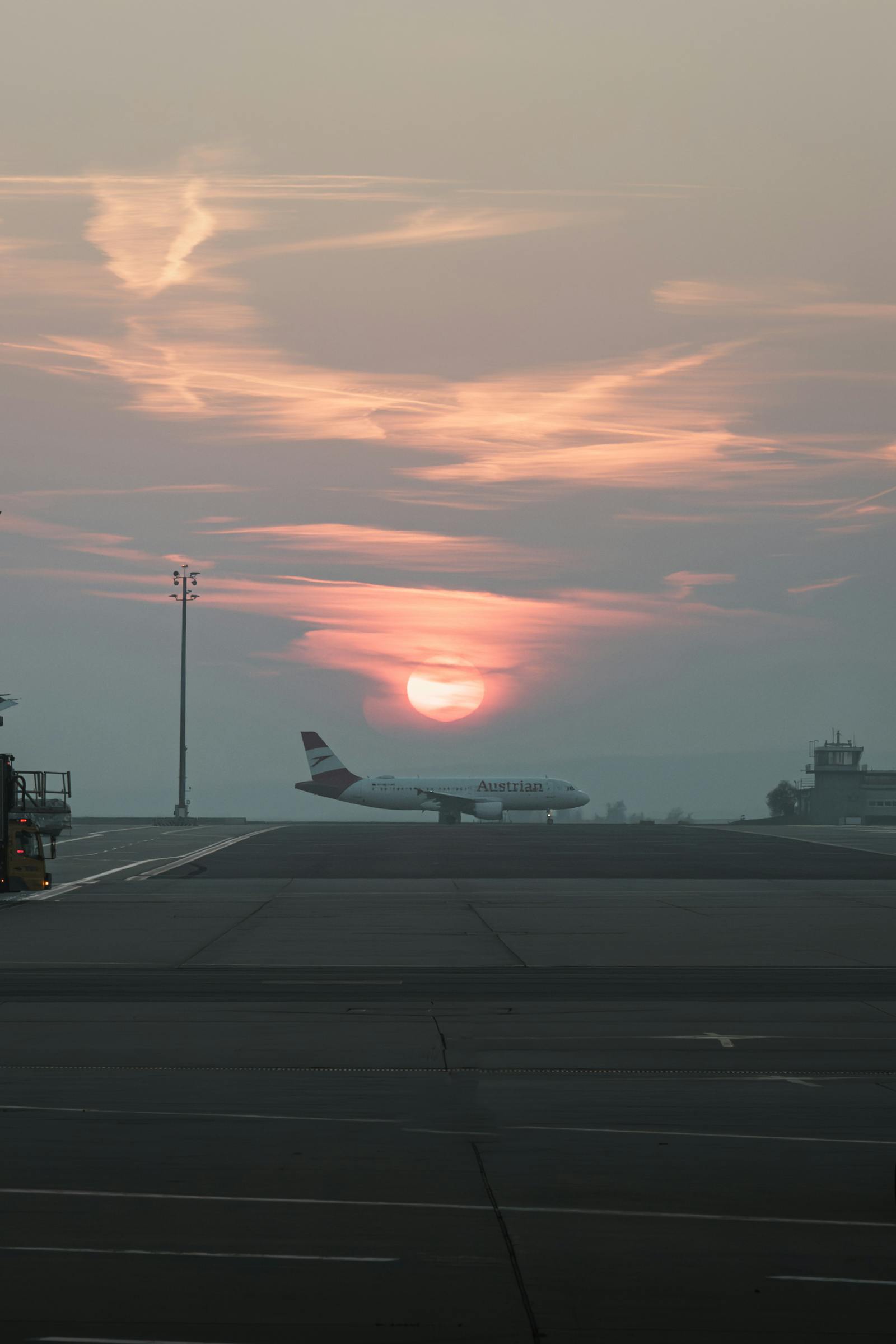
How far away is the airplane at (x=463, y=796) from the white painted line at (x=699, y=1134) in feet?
351

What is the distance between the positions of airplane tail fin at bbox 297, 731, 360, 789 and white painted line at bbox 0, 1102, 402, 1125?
118641mm

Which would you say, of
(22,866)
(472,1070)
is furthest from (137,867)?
(472,1070)

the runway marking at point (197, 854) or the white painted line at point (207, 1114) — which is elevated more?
the white painted line at point (207, 1114)

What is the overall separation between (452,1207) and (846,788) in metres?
186

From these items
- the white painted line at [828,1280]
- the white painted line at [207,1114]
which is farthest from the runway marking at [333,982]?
the white painted line at [828,1280]

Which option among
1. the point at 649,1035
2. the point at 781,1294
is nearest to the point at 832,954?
the point at 649,1035

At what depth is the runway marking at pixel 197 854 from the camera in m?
45.8

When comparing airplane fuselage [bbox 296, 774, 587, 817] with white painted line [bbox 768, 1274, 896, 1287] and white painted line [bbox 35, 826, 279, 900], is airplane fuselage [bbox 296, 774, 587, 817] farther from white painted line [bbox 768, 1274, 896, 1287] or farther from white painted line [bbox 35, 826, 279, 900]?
white painted line [bbox 768, 1274, 896, 1287]

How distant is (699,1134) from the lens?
34.4 ft

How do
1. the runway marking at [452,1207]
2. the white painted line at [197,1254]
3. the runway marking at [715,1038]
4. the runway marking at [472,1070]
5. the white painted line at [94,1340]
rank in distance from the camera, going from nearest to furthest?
the white painted line at [94,1340] → the white painted line at [197,1254] → the runway marking at [452,1207] → the runway marking at [472,1070] → the runway marking at [715,1038]

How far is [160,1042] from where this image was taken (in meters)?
14.6

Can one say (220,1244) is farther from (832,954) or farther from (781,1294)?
(832,954)

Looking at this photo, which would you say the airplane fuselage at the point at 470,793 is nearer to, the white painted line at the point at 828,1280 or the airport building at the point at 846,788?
the airport building at the point at 846,788

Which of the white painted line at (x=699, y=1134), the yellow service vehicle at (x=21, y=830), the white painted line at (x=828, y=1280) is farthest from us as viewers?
the yellow service vehicle at (x=21, y=830)
